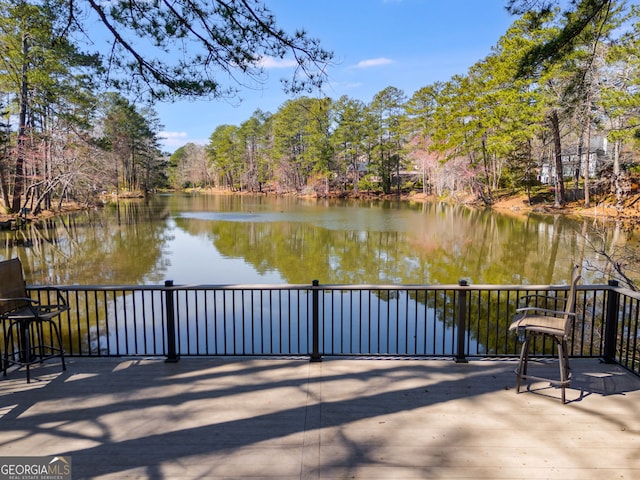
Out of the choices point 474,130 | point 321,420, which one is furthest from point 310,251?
point 474,130

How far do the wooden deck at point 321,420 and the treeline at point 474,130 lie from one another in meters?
3.01

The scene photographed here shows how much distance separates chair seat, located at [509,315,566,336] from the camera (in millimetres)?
3250

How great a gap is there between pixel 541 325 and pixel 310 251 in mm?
12277

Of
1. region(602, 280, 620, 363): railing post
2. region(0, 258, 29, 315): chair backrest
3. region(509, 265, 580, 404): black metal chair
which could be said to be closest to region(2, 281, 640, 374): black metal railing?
region(602, 280, 620, 363): railing post

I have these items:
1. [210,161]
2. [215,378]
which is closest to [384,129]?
[210,161]

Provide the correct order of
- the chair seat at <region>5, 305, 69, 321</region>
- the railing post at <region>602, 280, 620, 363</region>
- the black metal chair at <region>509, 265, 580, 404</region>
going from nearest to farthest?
the black metal chair at <region>509, 265, 580, 404</region>
the chair seat at <region>5, 305, 69, 321</region>
the railing post at <region>602, 280, 620, 363</region>

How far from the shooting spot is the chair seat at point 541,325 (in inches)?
128

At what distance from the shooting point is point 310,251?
1546 cm

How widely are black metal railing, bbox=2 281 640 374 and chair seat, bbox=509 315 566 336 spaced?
0.48 m

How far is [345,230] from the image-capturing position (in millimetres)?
20953

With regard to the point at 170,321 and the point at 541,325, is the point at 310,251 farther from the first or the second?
the point at 541,325

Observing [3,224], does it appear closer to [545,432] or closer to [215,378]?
[215,378]

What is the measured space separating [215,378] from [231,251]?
40.1 ft

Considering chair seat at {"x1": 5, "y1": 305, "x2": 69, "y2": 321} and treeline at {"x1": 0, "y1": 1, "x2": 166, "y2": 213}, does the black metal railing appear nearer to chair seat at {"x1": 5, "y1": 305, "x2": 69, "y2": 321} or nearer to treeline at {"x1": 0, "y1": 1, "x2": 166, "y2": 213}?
chair seat at {"x1": 5, "y1": 305, "x2": 69, "y2": 321}
